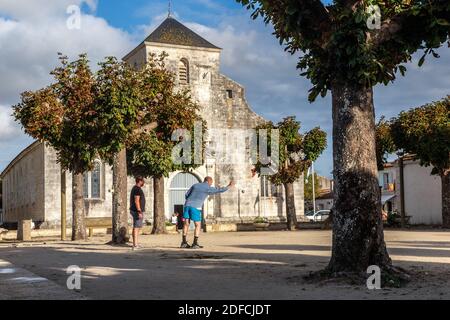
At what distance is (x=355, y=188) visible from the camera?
27.2ft

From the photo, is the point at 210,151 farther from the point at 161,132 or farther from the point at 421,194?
the point at 161,132

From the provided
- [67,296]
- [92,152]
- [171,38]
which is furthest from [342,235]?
[171,38]

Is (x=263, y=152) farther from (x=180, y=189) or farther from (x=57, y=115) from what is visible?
(x=57, y=115)

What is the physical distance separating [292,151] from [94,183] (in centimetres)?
1372

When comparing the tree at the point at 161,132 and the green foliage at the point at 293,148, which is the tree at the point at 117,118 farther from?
the green foliage at the point at 293,148

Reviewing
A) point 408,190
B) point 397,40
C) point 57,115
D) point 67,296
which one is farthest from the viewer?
point 408,190

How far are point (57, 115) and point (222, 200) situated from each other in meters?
24.4

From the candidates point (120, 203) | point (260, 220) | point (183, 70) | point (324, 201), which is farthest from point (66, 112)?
point (324, 201)

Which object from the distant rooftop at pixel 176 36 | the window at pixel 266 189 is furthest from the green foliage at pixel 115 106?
the window at pixel 266 189

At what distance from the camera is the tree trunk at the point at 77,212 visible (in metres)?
20.7

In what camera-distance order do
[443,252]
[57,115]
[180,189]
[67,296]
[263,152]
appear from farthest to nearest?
[180,189] < [263,152] < [57,115] < [443,252] < [67,296]

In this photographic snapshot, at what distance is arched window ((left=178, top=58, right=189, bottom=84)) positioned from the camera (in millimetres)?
44656

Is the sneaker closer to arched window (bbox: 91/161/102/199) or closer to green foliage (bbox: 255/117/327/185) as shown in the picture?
green foliage (bbox: 255/117/327/185)

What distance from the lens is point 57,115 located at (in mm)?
19734
